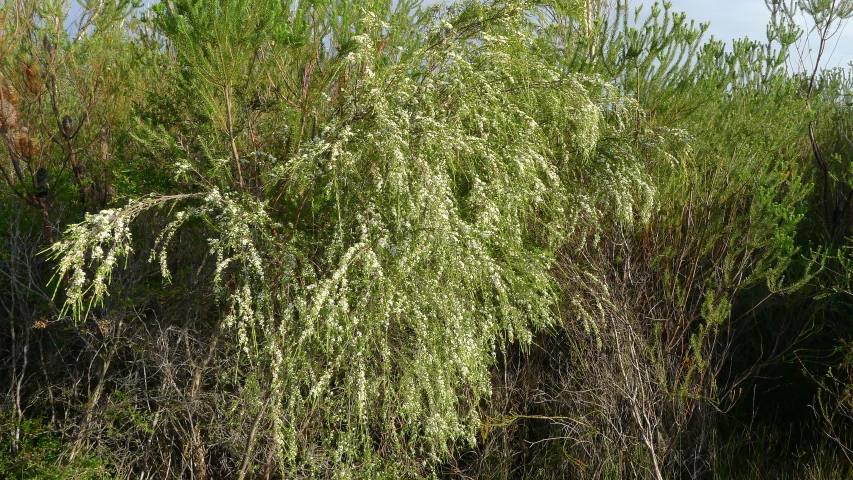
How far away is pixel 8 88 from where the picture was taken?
13.9 feet

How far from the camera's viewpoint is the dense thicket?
343 centimetres

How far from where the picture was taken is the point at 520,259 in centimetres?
381

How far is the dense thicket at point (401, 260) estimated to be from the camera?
135 inches

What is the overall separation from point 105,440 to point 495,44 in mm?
2878

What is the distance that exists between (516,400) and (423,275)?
63.9 inches

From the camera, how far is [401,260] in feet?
10.6

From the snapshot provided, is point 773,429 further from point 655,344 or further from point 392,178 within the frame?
point 392,178

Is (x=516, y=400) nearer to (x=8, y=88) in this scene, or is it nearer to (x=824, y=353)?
(x=824, y=353)

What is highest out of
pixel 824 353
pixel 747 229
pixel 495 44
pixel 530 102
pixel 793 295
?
pixel 495 44

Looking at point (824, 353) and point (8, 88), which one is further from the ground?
point (8, 88)

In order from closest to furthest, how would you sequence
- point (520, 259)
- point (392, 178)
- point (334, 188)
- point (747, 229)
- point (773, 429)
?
1. point (392, 178)
2. point (334, 188)
3. point (520, 259)
4. point (747, 229)
5. point (773, 429)

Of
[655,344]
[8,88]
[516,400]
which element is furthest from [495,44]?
[8,88]

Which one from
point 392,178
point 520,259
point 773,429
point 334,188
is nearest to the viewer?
point 392,178

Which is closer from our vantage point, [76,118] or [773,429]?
[773,429]
